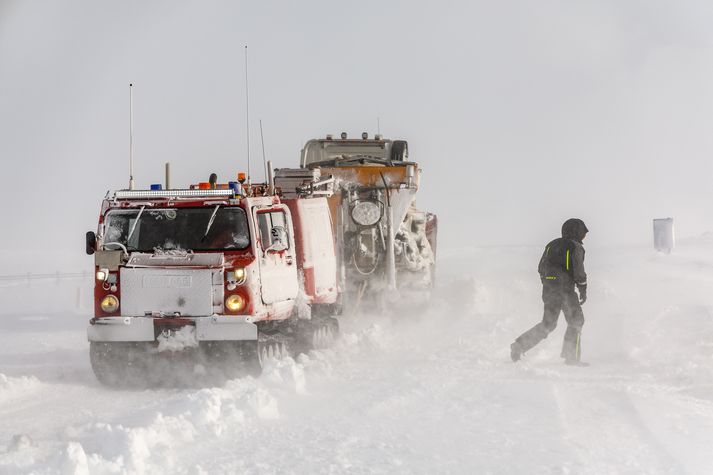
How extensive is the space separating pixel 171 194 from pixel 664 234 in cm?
2077

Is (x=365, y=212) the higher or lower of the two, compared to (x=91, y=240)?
higher

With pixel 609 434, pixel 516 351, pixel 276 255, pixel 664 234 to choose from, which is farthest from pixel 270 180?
pixel 664 234

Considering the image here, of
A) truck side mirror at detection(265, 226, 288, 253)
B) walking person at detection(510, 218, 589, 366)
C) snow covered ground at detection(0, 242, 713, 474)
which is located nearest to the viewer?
snow covered ground at detection(0, 242, 713, 474)

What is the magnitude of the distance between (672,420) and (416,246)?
347 inches

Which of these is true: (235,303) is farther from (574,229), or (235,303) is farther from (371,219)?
(371,219)

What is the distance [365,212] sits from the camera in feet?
45.5

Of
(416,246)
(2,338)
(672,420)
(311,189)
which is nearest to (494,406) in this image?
(672,420)

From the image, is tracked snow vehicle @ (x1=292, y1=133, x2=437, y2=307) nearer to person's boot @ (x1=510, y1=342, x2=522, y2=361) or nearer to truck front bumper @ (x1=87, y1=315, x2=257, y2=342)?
person's boot @ (x1=510, y1=342, x2=522, y2=361)

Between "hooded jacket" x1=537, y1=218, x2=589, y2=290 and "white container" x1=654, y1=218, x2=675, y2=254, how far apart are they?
684 inches

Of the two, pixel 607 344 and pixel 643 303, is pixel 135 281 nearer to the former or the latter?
pixel 607 344

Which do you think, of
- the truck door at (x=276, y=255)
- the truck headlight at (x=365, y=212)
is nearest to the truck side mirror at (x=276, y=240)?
the truck door at (x=276, y=255)

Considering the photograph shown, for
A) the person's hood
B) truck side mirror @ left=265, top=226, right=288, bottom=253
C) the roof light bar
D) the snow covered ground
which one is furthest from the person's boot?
the roof light bar

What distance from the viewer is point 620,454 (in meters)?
5.41

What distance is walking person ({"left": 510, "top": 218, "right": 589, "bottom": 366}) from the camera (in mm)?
9602
